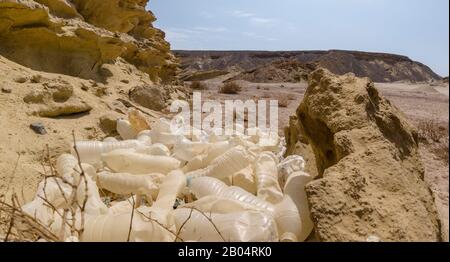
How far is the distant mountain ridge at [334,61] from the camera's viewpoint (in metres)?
40.3

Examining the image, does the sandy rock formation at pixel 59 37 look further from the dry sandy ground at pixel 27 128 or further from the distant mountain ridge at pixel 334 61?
the distant mountain ridge at pixel 334 61

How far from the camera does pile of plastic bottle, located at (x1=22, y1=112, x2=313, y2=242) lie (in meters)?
2.06

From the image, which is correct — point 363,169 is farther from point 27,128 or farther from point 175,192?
point 27,128

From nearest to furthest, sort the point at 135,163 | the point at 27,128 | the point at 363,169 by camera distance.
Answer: the point at 363,169, the point at 135,163, the point at 27,128

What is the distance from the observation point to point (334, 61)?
38094 mm

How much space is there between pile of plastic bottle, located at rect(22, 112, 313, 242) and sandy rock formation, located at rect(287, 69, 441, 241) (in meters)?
0.27

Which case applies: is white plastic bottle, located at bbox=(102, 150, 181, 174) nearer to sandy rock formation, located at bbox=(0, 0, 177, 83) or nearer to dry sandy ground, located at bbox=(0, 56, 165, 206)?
dry sandy ground, located at bbox=(0, 56, 165, 206)

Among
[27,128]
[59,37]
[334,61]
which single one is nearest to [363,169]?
[27,128]

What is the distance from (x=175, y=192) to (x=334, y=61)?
1469 inches

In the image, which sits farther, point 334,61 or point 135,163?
point 334,61

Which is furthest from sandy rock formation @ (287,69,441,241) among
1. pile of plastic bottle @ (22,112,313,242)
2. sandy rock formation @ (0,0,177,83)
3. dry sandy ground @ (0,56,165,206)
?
sandy rock formation @ (0,0,177,83)

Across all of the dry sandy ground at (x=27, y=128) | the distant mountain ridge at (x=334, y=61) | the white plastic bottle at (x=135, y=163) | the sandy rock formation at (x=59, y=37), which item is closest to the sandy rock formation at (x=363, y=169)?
the white plastic bottle at (x=135, y=163)
